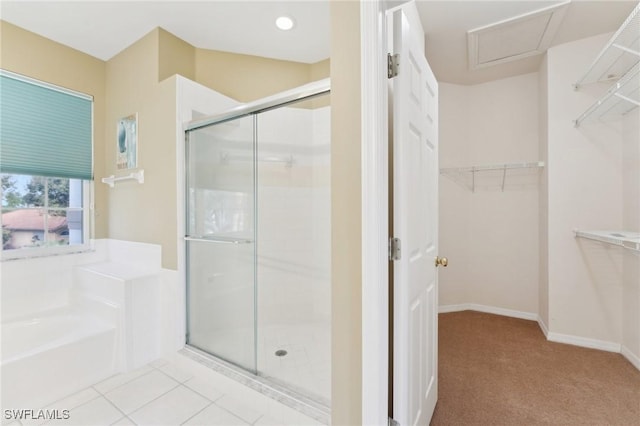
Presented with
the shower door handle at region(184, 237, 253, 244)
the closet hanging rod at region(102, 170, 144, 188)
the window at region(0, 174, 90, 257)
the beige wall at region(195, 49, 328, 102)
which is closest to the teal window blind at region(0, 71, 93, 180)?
the window at region(0, 174, 90, 257)

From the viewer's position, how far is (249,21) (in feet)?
7.19

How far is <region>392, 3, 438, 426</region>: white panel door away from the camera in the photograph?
1047 mm

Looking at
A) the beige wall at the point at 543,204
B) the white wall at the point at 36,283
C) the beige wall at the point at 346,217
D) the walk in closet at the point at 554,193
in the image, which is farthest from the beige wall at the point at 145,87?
the beige wall at the point at 543,204

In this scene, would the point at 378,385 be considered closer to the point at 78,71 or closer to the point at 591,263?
the point at 591,263

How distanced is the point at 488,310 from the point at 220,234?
9.74ft

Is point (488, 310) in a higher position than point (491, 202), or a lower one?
lower

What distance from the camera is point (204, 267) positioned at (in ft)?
7.15

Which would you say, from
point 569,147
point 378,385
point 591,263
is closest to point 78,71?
point 378,385

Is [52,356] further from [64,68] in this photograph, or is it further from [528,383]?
[528,383]

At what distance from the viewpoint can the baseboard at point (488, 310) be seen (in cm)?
288

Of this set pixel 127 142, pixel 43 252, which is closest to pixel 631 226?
Result: pixel 127 142

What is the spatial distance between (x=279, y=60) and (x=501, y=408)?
324 cm

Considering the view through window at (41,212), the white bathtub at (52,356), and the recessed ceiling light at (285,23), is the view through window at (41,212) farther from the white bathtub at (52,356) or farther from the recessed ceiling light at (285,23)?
the recessed ceiling light at (285,23)

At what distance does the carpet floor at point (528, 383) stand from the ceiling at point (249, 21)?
249cm
